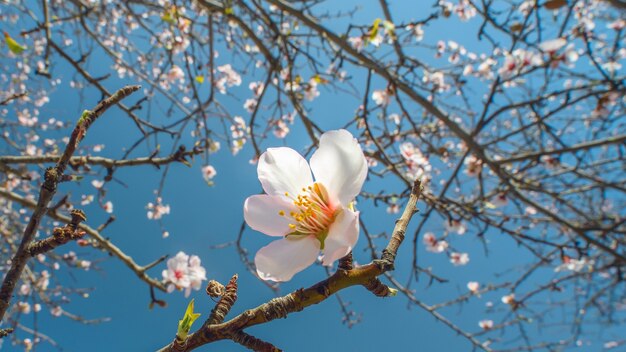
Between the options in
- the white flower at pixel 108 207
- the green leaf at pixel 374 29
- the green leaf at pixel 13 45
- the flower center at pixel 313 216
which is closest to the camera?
the flower center at pixel 313 216

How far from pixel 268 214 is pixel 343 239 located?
0.71 feet

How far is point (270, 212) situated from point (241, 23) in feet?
6.87

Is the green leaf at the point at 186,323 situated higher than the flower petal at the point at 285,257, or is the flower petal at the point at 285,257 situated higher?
the flower petal at the point at 285,257

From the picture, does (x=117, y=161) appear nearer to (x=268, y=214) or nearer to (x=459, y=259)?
(x=268, y=214)

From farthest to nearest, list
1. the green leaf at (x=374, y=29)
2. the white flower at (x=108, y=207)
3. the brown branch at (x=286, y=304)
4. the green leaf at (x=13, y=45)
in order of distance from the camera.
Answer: the white flower at (x=108, y=207)
the green leaf at (x=374, y=29)
the green leaf at (x=13, y=45)
the brown branch at (x=286, y=304)

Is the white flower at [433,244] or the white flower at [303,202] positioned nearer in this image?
the white flower at [303,202]

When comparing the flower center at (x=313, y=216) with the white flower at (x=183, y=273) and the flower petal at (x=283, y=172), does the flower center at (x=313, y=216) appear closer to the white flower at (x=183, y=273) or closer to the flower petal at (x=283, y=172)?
the flower petal at (x=283, y=172)

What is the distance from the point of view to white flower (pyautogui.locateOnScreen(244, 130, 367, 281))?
673 mm

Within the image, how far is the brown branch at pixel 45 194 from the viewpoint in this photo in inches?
25.3

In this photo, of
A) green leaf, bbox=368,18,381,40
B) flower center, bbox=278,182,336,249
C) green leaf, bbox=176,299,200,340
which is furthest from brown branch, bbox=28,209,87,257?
green leaf, bbox=368,18,381,40

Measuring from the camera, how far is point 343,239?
1.94 ft

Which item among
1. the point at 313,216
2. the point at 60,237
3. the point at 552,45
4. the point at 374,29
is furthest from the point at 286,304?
the point at 552,45

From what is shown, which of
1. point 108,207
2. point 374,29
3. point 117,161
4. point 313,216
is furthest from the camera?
point 108,207

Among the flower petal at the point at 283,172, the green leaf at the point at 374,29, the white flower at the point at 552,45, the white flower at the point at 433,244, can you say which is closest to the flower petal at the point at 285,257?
the flower petal at the point at 283,172
